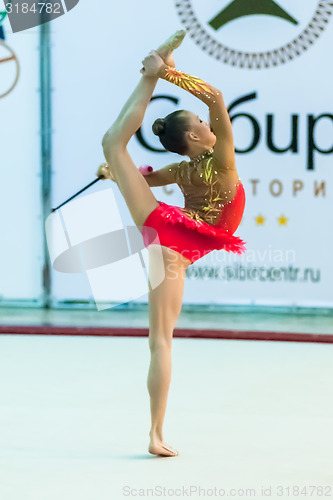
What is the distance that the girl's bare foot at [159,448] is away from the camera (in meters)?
2.79

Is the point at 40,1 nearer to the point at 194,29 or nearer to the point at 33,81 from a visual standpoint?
the point at 33,81

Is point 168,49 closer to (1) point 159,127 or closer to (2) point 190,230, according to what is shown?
(1) point 159,127

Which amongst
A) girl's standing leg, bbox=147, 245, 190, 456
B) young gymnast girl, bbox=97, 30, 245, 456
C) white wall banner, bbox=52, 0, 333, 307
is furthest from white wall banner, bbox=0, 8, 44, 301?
girl's standing leg, bbox=147, 245, 190, 456

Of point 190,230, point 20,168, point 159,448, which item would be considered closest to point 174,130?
point 190,230

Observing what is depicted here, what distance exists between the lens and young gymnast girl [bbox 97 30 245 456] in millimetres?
2748

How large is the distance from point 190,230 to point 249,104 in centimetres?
271

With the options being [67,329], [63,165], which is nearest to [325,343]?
[67,329]

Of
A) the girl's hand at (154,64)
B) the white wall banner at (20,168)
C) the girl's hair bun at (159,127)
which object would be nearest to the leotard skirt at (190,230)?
the girl's hair bun at (159,127)

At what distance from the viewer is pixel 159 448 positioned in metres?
Result: 2.79

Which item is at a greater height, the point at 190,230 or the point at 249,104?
the point at 249,104

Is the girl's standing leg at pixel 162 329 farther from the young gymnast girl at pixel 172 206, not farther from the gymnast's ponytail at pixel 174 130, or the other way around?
the gymnast's ponytail at pixel 174 130

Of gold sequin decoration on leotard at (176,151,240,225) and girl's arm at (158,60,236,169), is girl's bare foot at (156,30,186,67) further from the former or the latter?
gold sequin decoration on leotard at (176,151,240,225)

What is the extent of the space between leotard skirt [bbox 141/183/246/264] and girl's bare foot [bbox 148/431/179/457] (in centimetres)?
59

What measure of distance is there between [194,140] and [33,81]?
287 cm
